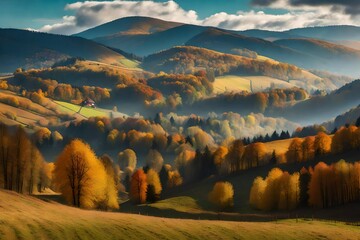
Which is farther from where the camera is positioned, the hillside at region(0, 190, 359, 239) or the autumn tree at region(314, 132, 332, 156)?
the autumn tree at region(314, 132, 332, 156)

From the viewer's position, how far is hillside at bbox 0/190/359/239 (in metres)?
53.7

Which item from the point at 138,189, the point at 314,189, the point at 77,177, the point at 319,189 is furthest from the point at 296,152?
the point at 77,177

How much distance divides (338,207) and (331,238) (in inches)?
2262

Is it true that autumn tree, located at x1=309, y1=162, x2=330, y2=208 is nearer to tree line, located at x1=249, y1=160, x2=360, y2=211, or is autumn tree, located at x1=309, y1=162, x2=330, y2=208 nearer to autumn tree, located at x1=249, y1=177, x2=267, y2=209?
tree line, located at x1=249, y1=160, x2=360, y2=211

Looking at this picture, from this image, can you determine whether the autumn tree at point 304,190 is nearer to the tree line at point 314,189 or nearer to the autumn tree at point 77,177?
the tree line at point 314,189

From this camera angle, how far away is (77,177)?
307 feet

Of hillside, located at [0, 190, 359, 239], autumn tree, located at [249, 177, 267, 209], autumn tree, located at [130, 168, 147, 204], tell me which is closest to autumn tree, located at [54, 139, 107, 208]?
hillside, located at [0, 190, 359, 239]

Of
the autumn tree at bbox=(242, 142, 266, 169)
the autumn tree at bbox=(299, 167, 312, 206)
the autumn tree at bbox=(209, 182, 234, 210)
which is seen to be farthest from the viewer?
the autumn tree at bbox=(242, 142, 266, 169)

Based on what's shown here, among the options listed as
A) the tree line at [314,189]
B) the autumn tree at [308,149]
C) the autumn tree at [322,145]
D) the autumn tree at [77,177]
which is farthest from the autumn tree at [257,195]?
the autumn tree at [77,177]

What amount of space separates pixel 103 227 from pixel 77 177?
34.7 m

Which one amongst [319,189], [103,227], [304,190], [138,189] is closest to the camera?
[103,227]

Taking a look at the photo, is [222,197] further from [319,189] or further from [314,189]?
[319,189]

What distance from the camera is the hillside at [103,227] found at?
53719 mm

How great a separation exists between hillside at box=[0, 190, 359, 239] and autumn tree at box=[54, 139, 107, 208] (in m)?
21.4
